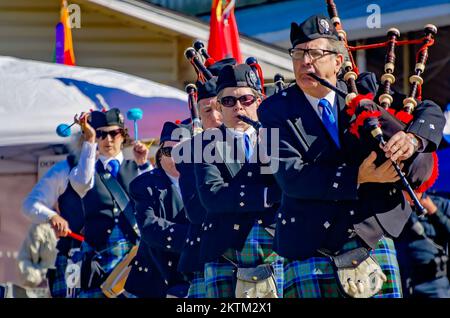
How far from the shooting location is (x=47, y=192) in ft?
28.3

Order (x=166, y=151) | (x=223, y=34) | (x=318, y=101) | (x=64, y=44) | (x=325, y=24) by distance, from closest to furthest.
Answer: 1. (x=318, y=101)
2. (x=325, y=24)
3. (x=166, y=151)
4. (x=223, y=34)
5. (x=64, y=44)

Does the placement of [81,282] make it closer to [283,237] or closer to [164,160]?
[164,160]

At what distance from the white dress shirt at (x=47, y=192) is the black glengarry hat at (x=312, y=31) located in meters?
3.19

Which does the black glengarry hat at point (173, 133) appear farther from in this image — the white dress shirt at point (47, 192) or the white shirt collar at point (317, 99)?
the white shirt collar at point (317, 99)

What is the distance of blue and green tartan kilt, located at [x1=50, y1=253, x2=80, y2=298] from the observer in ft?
28.8

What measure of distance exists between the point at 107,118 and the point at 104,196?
1.52 ft

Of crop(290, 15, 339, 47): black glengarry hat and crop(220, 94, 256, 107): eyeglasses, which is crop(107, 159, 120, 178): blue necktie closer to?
crop(220, 94, 256, 107): eyeglasses

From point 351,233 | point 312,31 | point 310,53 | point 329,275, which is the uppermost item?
point 312,31

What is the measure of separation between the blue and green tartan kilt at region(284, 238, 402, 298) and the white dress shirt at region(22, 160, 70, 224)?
3.26m

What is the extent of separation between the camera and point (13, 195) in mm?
9516

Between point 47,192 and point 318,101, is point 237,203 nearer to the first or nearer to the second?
point 318,101

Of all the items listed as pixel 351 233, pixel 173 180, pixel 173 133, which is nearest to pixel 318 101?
pixel 351 233

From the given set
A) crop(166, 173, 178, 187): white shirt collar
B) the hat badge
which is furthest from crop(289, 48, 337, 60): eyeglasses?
crop(166, 173, 178, 187): white shirt collar

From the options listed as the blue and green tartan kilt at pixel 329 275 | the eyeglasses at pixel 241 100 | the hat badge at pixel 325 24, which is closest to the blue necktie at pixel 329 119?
the hat badge at pixel 325 24
